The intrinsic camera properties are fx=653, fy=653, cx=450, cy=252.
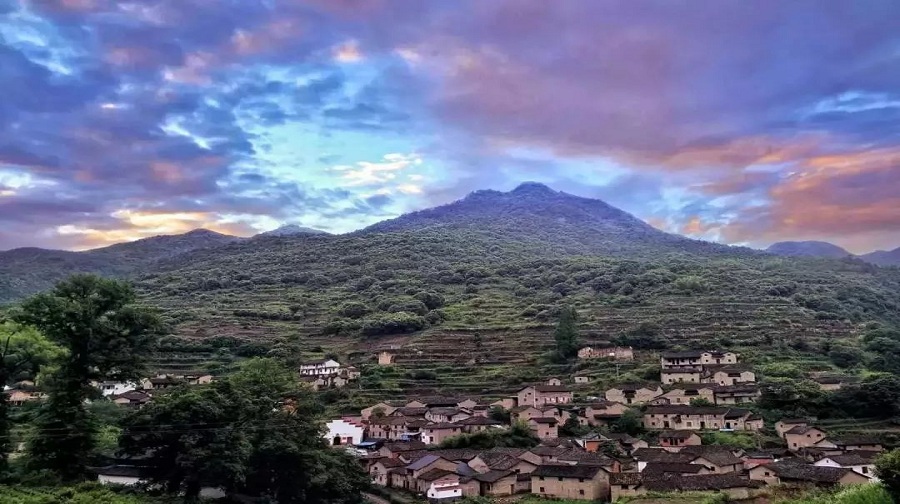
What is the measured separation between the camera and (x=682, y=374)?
54625 mm

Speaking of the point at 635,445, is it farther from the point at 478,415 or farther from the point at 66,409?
the point at 66,409

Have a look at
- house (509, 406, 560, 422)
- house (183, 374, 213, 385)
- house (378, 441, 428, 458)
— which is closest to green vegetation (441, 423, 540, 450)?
house (378, 441, 428, 458)

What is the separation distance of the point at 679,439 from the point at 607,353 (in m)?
22.3

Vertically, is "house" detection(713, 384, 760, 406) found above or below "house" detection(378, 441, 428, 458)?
above

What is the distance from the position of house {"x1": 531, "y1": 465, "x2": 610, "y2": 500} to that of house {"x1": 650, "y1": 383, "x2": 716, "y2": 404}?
18891mm

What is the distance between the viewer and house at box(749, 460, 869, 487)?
2834 cm

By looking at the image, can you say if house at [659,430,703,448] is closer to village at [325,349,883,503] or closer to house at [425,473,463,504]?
village at [325,349,883,503]

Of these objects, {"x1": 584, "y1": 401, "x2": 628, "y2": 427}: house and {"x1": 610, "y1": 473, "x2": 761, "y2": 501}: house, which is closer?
{"x1": 610, "y1": 473, "x2": 761, "y2": 501}: house

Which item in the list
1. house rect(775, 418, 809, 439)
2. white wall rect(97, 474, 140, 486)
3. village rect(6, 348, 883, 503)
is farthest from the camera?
house rect(775, 418, 809, 439)

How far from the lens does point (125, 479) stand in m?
27.8

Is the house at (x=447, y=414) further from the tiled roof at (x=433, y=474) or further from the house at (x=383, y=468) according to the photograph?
the tiled roof at (x=433, y=474)

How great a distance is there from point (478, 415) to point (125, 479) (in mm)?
25054

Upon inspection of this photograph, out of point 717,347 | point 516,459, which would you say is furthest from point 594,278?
point 516,459

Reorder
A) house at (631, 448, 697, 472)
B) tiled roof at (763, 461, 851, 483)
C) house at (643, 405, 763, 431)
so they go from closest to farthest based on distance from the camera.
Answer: tiled roof at (763, 461, 851, 483)
house at (631, 448, 697, 472)
house at (643, 405, 763, 431)
